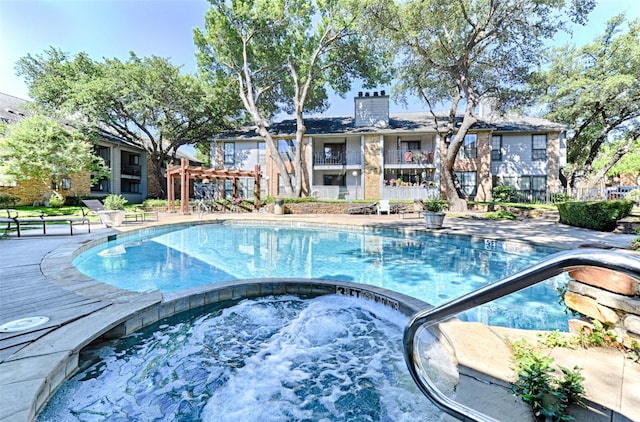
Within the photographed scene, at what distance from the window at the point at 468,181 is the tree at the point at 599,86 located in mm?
5887

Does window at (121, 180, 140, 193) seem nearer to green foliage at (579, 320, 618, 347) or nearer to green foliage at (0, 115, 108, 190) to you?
green foliage at (0, 115, 108, 190)

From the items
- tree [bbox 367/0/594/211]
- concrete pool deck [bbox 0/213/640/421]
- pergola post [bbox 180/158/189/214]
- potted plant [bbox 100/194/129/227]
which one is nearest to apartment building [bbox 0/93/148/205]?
pergola post [bbox 180/158/189/214]

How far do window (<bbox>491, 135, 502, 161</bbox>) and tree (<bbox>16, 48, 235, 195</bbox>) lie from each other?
63.8ft

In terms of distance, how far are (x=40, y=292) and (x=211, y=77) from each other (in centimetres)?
2065

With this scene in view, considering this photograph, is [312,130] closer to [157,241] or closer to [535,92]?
[535,92]

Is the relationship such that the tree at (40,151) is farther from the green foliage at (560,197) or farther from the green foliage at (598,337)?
the green foliage at (560,197)

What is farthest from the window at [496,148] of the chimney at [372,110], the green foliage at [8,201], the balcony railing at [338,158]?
the green foliage at [8,201]

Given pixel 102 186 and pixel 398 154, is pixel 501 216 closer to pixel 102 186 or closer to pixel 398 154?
pixel 398 154

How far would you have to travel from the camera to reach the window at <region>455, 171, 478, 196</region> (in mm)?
20172

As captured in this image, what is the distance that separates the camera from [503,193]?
63.4 feet

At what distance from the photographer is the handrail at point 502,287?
869mm

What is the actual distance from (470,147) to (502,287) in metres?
21.8

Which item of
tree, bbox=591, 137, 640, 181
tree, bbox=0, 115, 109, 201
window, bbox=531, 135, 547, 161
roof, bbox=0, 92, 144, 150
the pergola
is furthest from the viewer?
window, bbox=531, 135, 547, 161

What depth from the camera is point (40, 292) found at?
11.5ft
